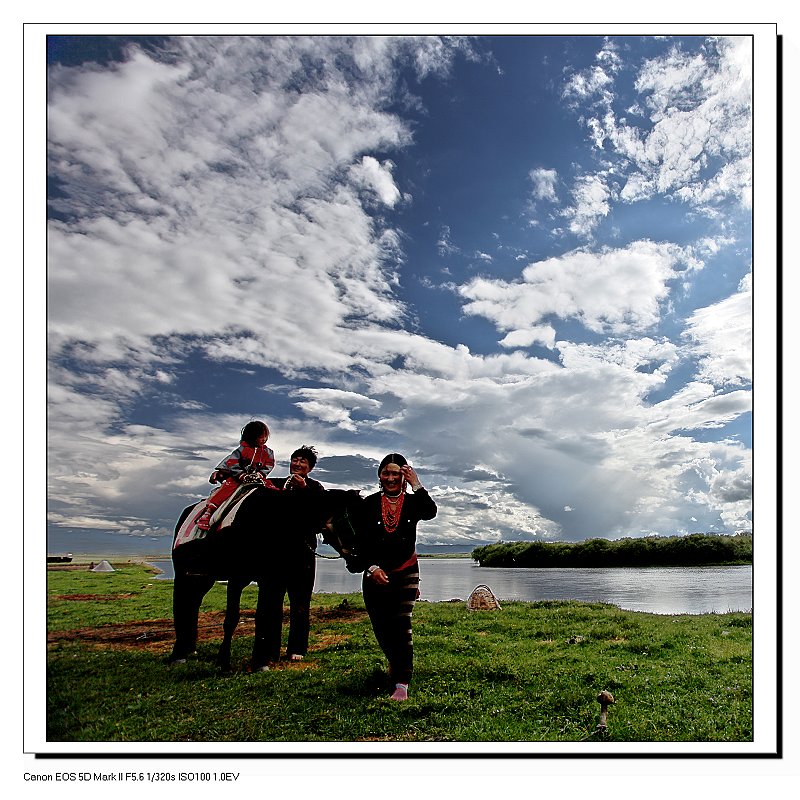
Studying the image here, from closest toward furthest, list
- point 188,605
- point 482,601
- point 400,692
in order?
1. point 400,692
2. point 188,605
3. point 482,601

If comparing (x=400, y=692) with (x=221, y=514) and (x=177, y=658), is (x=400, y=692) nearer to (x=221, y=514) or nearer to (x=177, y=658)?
(x=177, y=658)

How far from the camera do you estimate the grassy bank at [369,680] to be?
15.7ft

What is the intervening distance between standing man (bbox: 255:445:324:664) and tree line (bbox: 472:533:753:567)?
1.80 meters

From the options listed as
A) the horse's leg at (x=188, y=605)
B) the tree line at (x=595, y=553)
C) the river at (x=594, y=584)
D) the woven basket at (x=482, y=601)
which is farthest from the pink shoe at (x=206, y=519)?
the woven basket at (x=482, y=601)

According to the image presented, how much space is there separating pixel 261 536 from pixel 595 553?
11.3 ft

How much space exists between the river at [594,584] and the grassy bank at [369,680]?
8.9 inches

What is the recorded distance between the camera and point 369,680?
5.06 metres

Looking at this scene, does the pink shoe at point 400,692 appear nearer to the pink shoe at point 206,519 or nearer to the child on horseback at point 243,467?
the child on horseback at point 243,467

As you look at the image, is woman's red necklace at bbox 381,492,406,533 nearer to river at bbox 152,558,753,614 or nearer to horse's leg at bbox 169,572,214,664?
river at bbox 152,558,753,614

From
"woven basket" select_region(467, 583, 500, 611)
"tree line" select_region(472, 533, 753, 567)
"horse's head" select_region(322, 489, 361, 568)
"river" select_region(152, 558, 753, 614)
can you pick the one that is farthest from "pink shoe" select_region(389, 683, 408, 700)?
"woven basket" select_region(467, 583, 500, 611)

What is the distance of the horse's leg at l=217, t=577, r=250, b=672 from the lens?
17.0 feet

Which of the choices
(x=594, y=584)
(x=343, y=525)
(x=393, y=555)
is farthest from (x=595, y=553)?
(x=343, y=525)
